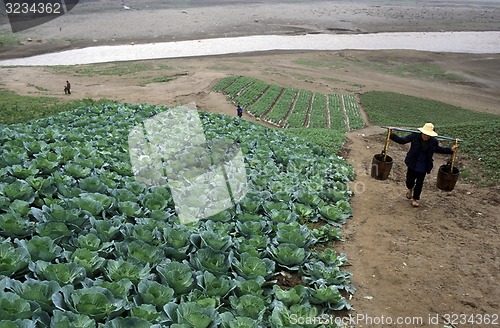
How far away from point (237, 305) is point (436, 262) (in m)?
3.94

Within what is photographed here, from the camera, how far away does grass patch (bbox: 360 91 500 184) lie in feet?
50.2

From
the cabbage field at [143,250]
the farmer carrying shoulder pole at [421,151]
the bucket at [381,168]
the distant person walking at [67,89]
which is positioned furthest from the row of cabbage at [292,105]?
the cabbage field at [143,250]

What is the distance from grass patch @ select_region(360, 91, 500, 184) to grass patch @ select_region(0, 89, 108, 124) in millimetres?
16637

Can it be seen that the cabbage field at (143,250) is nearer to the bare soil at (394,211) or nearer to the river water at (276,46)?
the bare soil at (394,211)

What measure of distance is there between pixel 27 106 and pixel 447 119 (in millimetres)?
25304

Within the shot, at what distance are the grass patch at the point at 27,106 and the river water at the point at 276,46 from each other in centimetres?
1773

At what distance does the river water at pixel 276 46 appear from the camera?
47625mm

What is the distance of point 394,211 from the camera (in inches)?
379

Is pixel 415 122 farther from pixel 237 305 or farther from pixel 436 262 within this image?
pixel 237 305

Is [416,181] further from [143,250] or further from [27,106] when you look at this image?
[27,106]

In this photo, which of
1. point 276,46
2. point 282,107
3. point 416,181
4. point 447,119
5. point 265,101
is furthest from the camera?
point 276,46

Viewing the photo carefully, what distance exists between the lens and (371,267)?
7078mm

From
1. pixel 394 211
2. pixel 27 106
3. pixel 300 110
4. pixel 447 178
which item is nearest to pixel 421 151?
pixel 447 178

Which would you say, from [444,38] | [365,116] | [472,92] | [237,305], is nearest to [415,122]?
[365,116]
